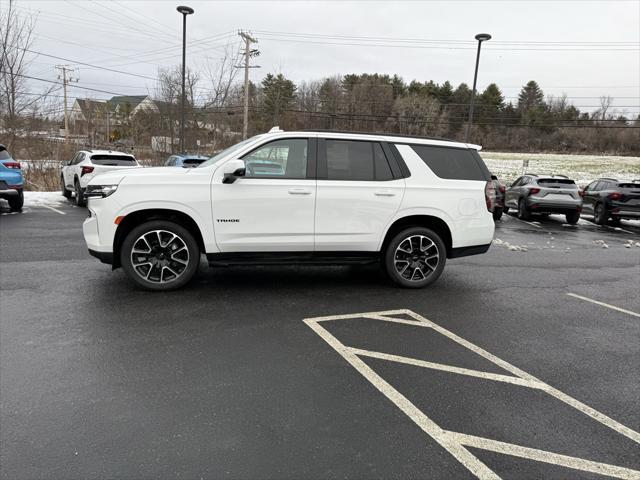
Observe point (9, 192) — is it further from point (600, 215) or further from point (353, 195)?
point (600, 215)

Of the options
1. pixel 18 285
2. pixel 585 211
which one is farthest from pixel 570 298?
pixel 585 211

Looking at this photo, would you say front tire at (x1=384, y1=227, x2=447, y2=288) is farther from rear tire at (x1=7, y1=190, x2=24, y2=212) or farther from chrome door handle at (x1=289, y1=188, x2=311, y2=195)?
rear tire at (x1=7, y1=190, x2=24, y2=212)

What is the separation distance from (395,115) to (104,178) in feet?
187

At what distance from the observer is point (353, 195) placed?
5.38 m

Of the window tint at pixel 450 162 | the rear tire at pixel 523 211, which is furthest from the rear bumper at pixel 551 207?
the window tint at pixel 450 162

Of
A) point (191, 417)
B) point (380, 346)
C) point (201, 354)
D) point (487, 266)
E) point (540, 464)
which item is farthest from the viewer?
point (487, 266)

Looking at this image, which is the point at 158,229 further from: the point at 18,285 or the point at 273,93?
the point at 273,93

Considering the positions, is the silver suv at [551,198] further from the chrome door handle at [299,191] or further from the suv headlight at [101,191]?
the suv headlight at [101,191]

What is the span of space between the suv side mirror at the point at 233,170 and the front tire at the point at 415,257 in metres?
2.14

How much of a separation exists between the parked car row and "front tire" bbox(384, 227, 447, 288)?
9310 millimetres

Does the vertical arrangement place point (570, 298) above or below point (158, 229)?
below

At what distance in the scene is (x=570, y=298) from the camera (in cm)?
598

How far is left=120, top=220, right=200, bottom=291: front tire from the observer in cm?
508

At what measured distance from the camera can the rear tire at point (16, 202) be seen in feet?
36.9
